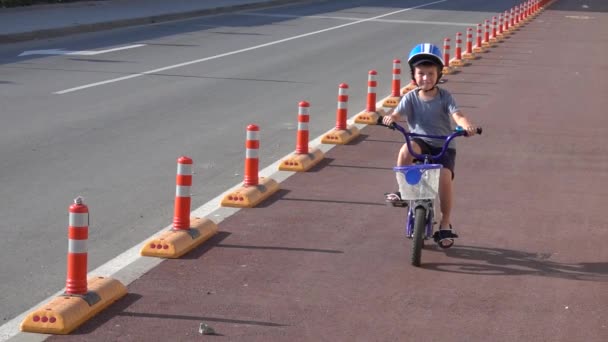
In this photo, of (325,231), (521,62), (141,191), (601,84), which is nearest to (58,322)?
(325,231)

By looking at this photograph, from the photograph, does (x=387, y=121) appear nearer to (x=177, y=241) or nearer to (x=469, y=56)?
(x=177, y=241)

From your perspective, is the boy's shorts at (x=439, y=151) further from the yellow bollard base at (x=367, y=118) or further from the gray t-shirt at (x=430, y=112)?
the yellow bollard base at (x=367, y=118)

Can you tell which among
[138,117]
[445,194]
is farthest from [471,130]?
[138,117]

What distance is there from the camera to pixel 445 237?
336 inches

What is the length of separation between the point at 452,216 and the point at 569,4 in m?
55.3

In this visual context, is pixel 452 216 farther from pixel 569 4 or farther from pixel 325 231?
pixel 569 4

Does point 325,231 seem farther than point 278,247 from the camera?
Yes

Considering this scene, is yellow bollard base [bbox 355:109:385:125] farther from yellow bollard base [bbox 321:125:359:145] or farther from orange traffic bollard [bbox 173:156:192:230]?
orange traffic bollard [bbox 173:156:192:230]

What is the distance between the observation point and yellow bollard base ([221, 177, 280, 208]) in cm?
1005

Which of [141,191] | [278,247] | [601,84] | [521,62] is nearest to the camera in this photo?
[278,247]

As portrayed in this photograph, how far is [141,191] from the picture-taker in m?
10.8

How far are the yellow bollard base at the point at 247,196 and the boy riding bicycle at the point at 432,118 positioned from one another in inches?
71.6

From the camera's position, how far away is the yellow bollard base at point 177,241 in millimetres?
8195

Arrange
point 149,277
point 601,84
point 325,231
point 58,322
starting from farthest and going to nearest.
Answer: point 601,84, point 325,231, point 149,277, point 58,322
